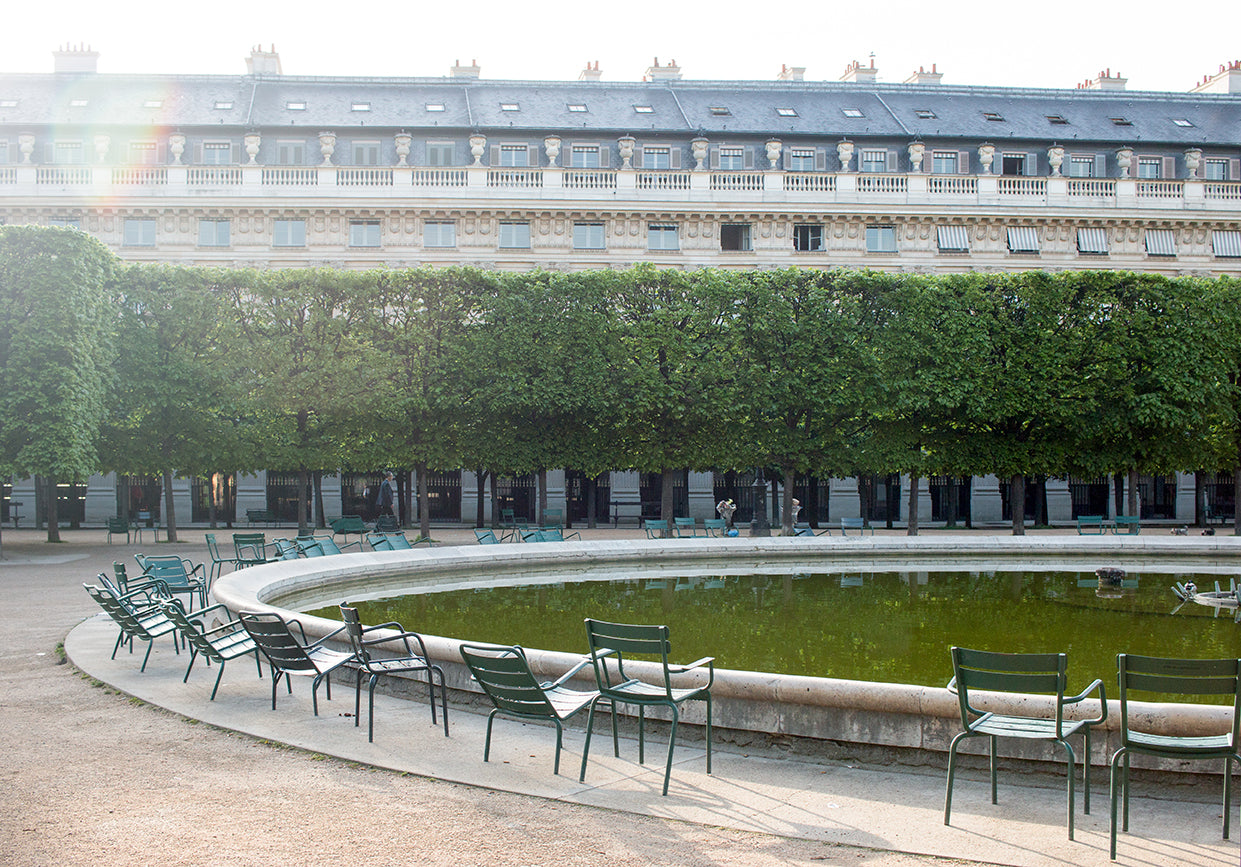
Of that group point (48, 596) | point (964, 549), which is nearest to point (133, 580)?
point (48, 596)

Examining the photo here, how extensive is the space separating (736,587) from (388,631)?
391 inches

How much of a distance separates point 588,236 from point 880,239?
1144 centimetres

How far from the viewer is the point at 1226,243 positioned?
1709 inches

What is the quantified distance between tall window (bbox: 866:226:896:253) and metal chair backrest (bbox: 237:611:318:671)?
36.4 metres

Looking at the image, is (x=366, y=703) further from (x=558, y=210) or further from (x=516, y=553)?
(x=558, y=210)

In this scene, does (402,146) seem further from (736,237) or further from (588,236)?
(736,237)

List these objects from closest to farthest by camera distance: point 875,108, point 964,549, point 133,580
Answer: point 133,580 < point 964,549 < point 875,108

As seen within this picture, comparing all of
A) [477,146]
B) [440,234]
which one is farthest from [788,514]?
[477,146]

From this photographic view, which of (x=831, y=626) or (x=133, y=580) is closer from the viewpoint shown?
(x=831, y=626)

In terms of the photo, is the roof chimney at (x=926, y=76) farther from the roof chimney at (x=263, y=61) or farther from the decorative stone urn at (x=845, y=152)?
the roof chimney at (x=263, y=61)

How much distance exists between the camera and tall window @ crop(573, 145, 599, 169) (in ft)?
141

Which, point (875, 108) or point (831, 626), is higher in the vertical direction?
point (875, 108)

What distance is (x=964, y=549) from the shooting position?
2359cm

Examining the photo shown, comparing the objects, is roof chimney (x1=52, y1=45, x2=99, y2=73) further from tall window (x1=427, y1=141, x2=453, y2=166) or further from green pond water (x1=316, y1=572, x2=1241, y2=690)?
green pond water (x1=316, y1=572, x2=1241, y2=690)
